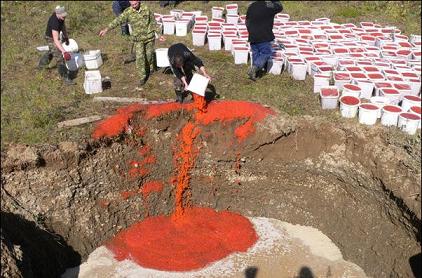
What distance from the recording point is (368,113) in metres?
7.77

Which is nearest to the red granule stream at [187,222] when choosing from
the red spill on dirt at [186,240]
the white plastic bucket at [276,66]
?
the red spill on dirt at [186,240]

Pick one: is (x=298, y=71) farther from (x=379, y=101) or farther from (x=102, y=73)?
(x=102, y=73)

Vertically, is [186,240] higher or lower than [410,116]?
lower

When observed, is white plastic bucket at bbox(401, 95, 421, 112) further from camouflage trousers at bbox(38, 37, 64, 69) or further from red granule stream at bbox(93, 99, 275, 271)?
camouflage trousers at bbox(38, 37, 64, 69)

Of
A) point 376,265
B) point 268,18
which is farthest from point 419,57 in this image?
point 376,265

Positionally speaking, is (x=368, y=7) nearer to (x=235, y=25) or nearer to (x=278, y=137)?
(x=235, y=25)

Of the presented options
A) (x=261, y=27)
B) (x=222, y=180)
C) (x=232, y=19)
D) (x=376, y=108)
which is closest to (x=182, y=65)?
(x=261, y=27)

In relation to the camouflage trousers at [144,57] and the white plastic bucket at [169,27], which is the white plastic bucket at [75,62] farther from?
the white plastic bucket at [169,27]

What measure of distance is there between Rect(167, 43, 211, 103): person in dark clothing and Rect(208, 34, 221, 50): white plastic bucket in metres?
2.53

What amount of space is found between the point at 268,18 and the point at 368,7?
6.21m

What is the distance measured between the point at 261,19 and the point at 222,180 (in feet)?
10.3

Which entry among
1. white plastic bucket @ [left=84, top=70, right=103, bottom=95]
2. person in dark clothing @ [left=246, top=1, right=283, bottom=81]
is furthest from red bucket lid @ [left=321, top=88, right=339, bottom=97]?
white plastic bucket @ [left=84, top=70, right=103, bottom=95]

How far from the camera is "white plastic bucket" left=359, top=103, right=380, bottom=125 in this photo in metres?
7.75

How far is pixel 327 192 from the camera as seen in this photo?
7773mm
